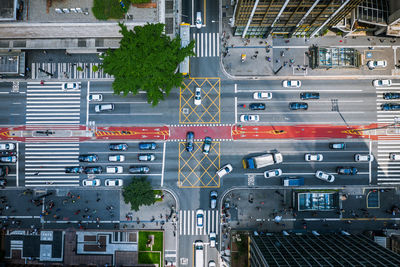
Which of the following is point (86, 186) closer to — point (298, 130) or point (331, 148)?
point (298, 130)

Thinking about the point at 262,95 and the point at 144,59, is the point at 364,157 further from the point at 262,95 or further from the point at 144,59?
the point at 144,59

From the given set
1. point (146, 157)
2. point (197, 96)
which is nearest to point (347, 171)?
point (197, 96)

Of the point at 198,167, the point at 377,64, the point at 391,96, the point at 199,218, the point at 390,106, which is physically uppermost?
the point at 377,64

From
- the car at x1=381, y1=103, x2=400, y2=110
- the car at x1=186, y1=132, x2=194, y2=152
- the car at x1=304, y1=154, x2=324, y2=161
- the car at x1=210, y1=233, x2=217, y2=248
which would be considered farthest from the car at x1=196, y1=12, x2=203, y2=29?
the car at x1=210, y1=233, x2=217, y2=248

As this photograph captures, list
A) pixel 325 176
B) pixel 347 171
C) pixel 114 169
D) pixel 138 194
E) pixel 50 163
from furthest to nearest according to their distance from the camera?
1. pixel 50 163
2. pixel 114 169
3. pixel 347 171
4. pixel 325 176
5. pixel 138 194

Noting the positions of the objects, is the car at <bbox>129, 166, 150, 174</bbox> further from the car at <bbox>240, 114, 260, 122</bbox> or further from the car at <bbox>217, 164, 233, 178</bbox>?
the car at <bbox>240, 114, 260, 122</bbox>

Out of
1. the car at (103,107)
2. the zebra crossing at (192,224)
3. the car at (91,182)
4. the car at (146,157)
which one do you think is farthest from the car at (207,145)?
the car at (91,182)

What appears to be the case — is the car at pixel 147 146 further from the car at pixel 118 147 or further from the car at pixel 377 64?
the car at pixel 377 64
